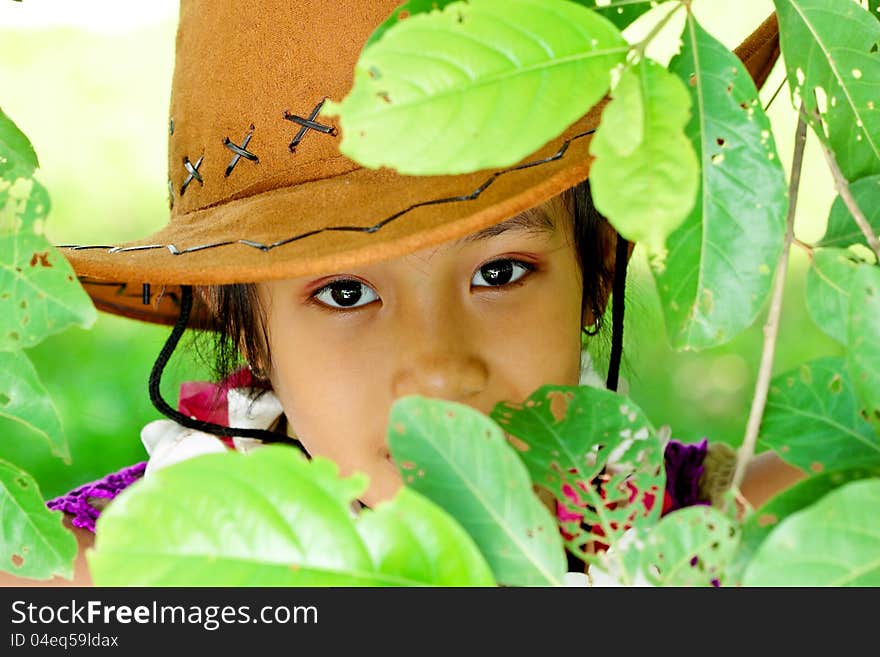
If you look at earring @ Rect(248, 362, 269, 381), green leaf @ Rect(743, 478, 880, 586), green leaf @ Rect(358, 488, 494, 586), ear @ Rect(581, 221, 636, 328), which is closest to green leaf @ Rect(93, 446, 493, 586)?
green leaf @ Rect(358, 488, 494, 586)

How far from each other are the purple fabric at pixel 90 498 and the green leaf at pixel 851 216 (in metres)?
1.09

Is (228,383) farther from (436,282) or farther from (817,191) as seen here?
(817,191)

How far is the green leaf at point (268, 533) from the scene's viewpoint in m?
0.39

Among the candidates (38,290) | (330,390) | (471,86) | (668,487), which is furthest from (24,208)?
(668,487)

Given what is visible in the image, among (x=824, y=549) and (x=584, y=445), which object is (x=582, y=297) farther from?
(x=824, y=549)

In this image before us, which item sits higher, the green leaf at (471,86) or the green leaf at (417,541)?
the green leaf at (471,86)

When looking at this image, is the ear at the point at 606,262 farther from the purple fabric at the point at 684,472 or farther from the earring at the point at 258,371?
the earring at the point at 258,371

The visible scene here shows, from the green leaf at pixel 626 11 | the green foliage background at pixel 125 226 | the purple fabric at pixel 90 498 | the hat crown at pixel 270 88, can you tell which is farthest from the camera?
the green foliage background at pixel 125 226

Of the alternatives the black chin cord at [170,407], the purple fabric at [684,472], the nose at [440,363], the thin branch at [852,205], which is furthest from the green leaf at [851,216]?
the purple fabric at [684,472]

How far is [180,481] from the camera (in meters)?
0.40

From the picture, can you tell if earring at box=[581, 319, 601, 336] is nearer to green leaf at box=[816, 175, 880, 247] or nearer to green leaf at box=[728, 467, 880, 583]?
green leaf at box=[816, 175, 880, 247]

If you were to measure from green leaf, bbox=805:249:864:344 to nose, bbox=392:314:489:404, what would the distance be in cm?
41

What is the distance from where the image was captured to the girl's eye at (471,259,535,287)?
104cm

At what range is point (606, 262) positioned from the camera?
125 cm
